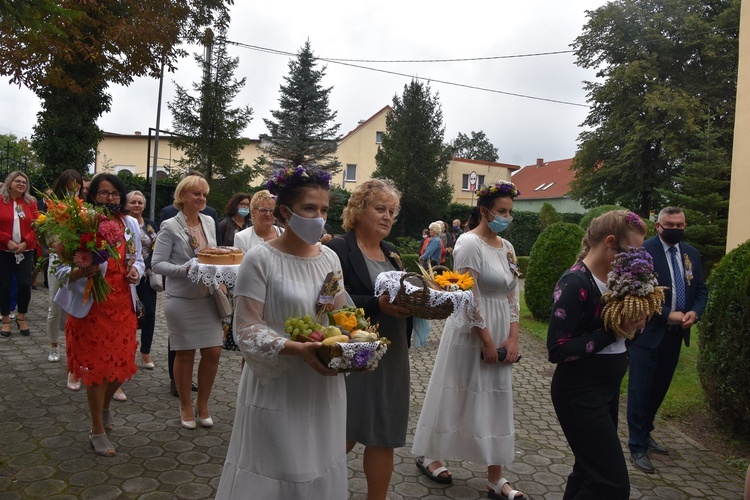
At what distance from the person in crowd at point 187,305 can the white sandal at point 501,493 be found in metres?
2.63

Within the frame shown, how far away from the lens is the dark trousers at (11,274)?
8.09 metres

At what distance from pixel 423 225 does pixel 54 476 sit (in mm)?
33471

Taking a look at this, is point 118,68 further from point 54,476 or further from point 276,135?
point 276,135

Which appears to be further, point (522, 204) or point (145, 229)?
point (522, 204)

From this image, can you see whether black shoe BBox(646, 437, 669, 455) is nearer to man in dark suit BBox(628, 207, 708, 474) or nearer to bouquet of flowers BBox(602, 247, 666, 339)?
man in dark suit BBox(628, 207, 708, 474)

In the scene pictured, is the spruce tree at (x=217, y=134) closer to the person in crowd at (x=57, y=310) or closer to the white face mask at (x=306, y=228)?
the person in crowd at (x=57, y=310)

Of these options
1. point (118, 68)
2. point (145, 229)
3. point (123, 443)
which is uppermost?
point (118, 68)

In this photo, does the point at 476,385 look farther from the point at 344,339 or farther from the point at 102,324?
the point at 102,324

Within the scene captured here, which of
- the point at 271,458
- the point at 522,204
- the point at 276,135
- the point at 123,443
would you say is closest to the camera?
the point at 271,458

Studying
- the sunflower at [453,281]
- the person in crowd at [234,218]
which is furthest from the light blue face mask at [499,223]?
the person in crowd at [234,218]

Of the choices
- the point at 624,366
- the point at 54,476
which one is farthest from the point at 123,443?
the point at 624,366

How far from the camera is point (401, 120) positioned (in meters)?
38.2

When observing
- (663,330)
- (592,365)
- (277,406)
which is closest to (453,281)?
(592,365)

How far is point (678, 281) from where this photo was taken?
530 cm
